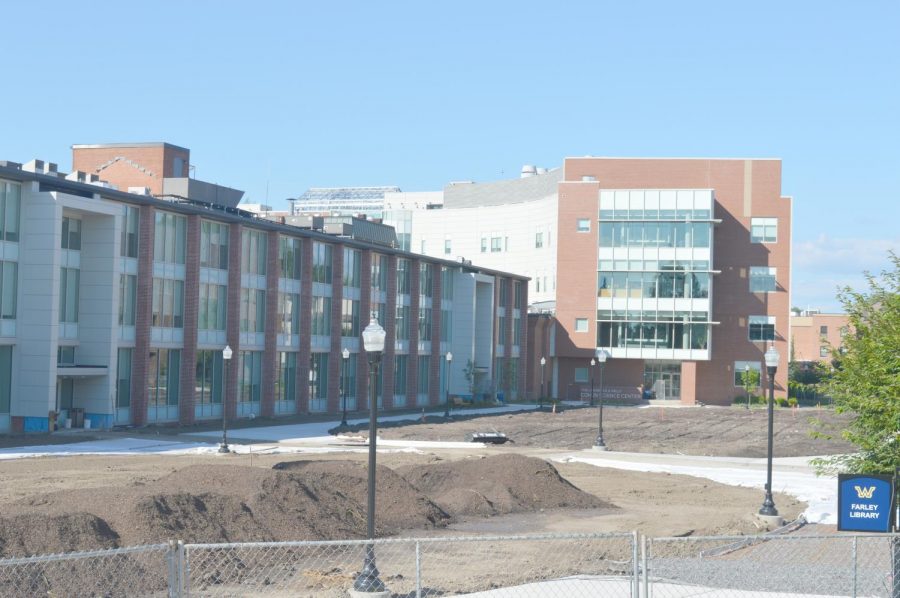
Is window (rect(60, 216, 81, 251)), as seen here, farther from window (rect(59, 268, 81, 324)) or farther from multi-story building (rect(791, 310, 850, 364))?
multi-story building (rect(791, 310, 850, 364))

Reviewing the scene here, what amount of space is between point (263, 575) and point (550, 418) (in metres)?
56.3

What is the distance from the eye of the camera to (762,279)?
102875mm

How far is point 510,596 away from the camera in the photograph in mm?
16734

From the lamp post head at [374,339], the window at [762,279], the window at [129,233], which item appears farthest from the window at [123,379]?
the window at [762,279]

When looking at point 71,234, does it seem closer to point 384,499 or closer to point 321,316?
point 321,316

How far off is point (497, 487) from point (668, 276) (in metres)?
69.5

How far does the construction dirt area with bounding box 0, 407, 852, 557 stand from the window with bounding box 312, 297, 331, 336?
17.9m

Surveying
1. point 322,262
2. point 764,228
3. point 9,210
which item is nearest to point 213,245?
point 322,262

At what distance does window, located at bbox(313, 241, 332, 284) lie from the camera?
70312 millimetres

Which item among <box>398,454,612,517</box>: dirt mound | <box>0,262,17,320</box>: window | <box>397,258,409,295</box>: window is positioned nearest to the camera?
<box>398,454,612,517</box>: dirt mound

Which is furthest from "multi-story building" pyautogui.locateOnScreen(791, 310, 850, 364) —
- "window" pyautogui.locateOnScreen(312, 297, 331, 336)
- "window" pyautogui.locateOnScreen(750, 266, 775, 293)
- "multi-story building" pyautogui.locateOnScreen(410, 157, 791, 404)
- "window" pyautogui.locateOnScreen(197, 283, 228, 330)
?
"window" pyautogui.locateOnScreen(197, 283, 228, 330)

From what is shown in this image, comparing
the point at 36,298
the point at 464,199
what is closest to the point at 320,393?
the point at 36,298

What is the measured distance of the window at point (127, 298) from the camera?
5325 centimetres

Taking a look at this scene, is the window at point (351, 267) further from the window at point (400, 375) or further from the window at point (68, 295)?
the window at point (68, 295)
